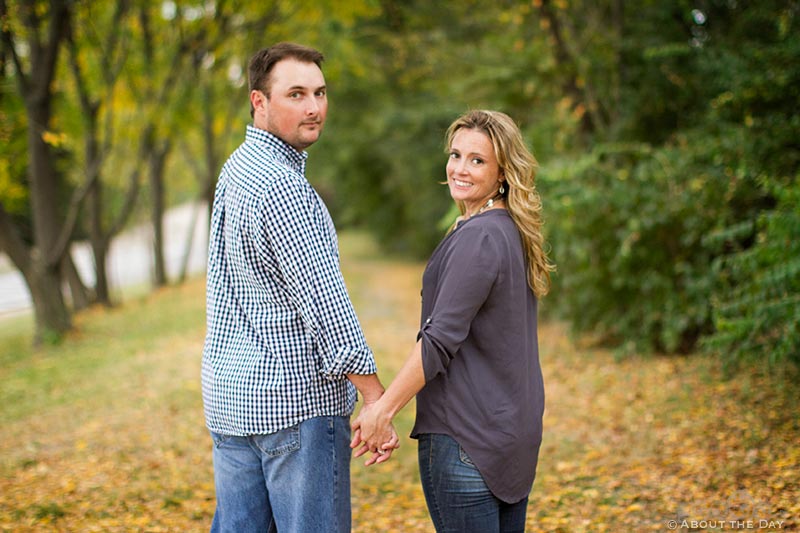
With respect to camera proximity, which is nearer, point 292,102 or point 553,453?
point 292,102

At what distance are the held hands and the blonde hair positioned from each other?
27.6 inches

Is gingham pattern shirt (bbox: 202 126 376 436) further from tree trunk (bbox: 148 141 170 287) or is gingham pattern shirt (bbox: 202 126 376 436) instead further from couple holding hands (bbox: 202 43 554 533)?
tree trunk (bbox: 148 141 170 287)

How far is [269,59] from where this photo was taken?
264 cm

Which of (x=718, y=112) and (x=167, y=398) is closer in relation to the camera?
(x=718, y=112)

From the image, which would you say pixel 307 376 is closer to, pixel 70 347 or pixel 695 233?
pixel 695 233

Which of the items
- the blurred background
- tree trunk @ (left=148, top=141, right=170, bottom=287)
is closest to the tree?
the blurred background

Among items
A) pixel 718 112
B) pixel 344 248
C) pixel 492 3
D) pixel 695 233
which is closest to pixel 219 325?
pixel 695 233

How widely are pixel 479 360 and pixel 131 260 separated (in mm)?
42977

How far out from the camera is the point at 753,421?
5.57 metres

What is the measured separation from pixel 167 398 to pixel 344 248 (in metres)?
22.7

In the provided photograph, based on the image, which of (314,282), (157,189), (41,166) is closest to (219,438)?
(314,282)

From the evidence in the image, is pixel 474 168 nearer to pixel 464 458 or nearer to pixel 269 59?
pixel 269 59

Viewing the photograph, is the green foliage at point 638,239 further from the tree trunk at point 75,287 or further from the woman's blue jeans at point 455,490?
the tree trunk at point 75,287

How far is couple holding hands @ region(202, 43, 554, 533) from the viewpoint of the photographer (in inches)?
96.3
